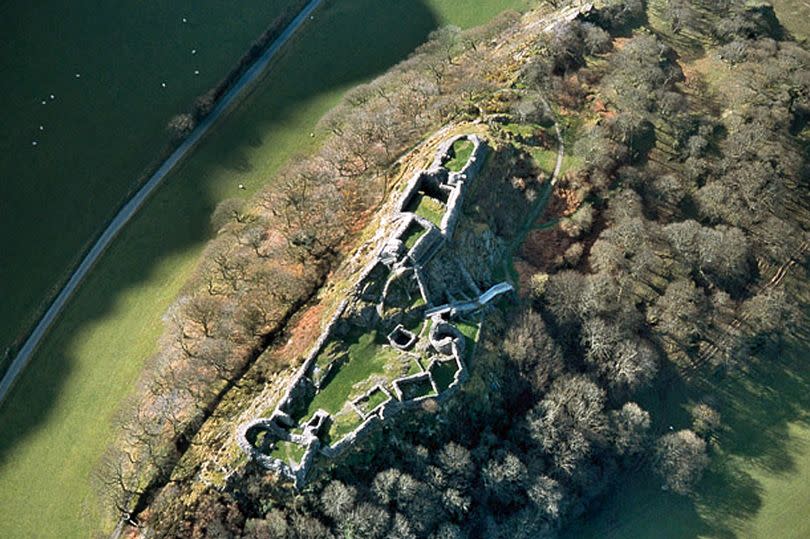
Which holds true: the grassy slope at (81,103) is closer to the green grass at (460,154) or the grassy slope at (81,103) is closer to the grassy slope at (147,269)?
the grassy slope at (147,269)

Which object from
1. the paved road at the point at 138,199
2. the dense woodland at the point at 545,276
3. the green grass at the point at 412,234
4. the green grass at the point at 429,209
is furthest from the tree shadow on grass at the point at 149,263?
the green grass at the point at 412,234

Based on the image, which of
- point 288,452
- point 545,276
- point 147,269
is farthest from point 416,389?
point 147,269

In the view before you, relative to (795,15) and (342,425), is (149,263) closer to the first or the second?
A: (342,425)

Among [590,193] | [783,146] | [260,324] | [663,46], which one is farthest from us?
[663,46]

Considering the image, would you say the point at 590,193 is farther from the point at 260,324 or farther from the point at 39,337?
the point at 39,337

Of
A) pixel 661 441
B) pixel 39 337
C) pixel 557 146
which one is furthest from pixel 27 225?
pixel 661 441

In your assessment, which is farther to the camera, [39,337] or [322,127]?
[322,127]

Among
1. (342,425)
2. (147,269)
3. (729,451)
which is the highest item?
(147,269)
